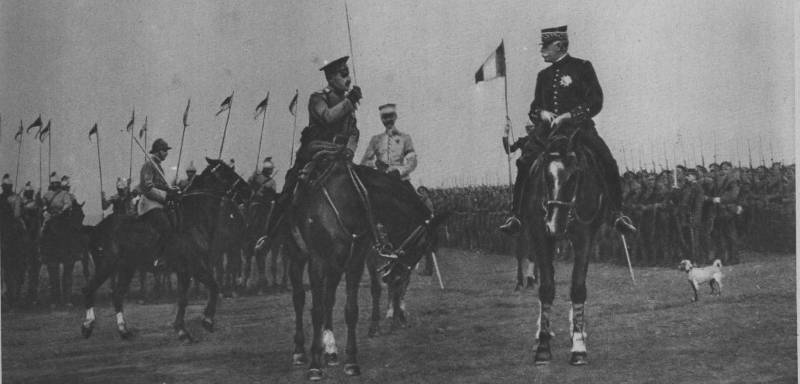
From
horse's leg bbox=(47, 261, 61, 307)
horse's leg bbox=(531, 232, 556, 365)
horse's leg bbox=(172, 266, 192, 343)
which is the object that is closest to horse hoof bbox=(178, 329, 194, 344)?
horse's leg bbox=(172, 266, 192, 343)

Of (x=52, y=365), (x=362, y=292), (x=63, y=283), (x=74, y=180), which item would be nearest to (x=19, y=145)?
(x=74, y=180)

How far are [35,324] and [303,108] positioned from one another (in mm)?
3377

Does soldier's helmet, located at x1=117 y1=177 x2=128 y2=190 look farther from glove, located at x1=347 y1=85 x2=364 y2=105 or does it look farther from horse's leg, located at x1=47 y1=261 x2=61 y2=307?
glove, located at x1=347 y1=85 x2=364 y2=105

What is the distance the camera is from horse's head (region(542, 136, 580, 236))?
843 centimetres

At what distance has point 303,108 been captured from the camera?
9.56m

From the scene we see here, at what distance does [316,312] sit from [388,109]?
7.40 ft

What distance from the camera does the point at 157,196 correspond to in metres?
9.70

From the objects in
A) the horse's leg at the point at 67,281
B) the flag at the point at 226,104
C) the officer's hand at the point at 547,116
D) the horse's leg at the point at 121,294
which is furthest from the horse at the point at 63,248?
the officer's hand at the point at 547,116

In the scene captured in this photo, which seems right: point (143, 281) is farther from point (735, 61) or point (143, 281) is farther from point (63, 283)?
point (735, 61)

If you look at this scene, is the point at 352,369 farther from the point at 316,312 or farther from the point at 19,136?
the point at 19,136

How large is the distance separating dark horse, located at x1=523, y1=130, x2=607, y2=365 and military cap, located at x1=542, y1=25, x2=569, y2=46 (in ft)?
3.82

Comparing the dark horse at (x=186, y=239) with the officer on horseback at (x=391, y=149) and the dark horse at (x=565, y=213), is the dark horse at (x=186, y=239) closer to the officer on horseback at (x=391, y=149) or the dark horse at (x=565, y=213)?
the officer on horseback at (x=391, y=149)

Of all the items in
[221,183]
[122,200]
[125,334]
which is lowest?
[125,334]

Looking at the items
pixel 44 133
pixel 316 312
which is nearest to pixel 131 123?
pixel 44 133
